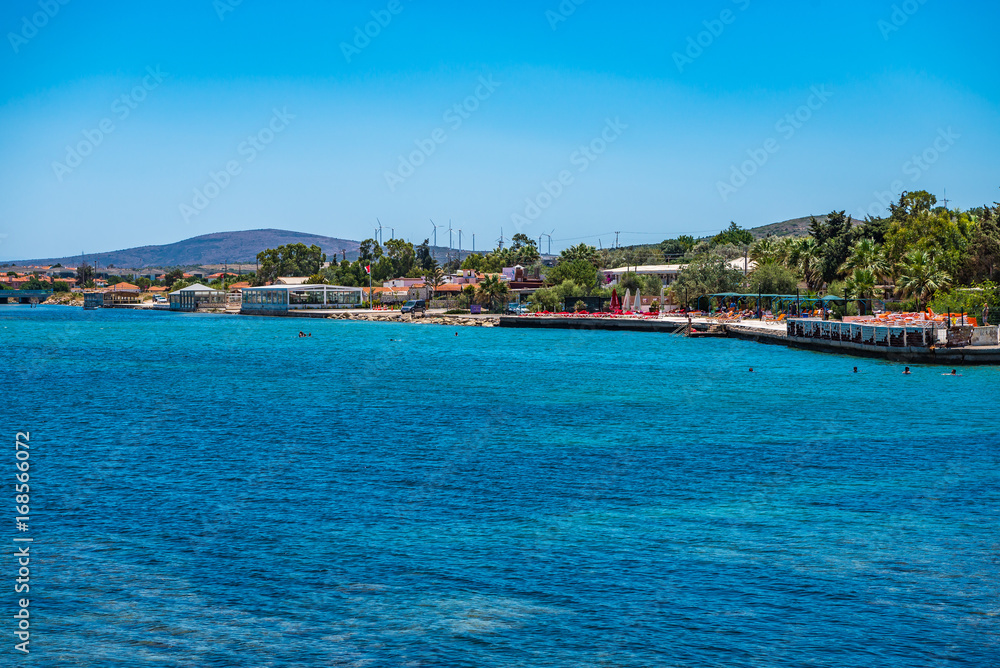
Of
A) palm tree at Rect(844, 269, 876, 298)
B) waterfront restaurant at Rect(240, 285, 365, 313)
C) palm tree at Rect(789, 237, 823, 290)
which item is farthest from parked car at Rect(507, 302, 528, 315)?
palm tree at Rect(844, 269, 876, 298)

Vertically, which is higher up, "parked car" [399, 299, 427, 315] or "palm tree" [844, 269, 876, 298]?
"palm tree" [844, 269, 876, 298]

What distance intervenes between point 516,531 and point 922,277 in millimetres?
70347

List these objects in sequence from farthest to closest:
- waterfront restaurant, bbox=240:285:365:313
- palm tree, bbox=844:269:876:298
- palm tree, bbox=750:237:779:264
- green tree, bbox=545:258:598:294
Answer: waterfront restaurant, bbox=240:285:365:313 < green tree, bbox=545:258:598:294 < palm tree, bbox=750:237:779:264 < palm tree, bbox=844:269:876:298

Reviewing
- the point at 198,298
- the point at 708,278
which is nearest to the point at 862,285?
the point at 708,278

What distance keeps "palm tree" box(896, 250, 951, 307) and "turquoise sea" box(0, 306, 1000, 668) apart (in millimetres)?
38267

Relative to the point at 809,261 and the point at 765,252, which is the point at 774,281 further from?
the point at 765,252

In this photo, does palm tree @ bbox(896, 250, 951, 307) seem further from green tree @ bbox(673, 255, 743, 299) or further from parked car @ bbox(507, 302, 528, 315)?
parked car @ bbox(507, 302, 528, 315)

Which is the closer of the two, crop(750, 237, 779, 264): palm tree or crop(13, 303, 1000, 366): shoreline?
crop(13, 303, 1000, 366): shoreline

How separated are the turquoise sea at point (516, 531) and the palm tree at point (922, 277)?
3827 centimetres

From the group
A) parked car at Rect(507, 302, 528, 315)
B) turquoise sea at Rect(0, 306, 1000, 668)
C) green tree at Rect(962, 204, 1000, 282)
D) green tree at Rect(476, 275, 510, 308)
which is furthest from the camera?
green tree at Rect(476, 275, 510, 308)

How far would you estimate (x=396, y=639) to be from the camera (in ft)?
45.5

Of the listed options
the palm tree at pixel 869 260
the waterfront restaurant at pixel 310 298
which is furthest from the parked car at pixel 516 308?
the palm tree at pixel 869 260

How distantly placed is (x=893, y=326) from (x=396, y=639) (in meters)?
53.5

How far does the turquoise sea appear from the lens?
1388cm
